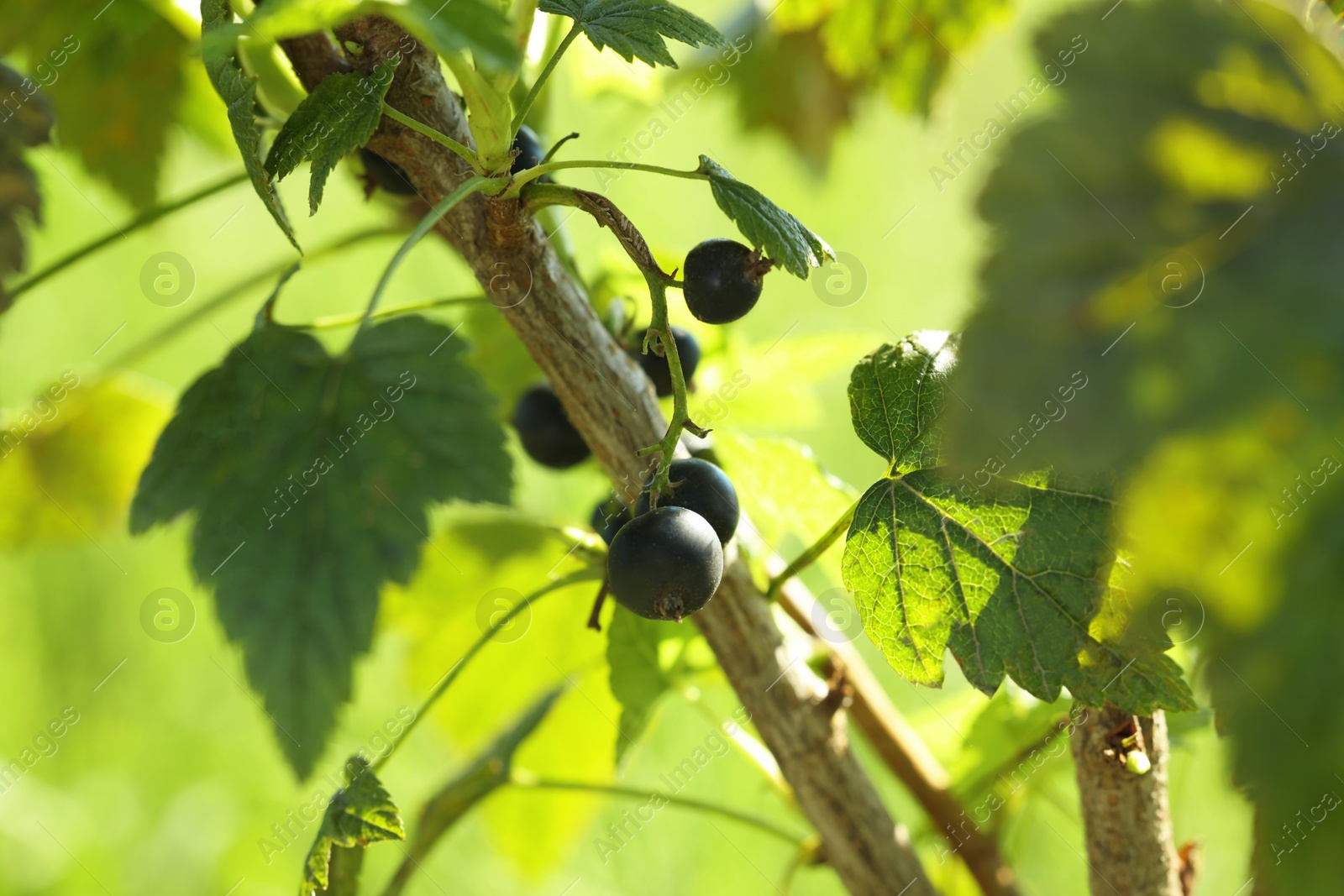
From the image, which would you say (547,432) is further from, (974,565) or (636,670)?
(974,565)

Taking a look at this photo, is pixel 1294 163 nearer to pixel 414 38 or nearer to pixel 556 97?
pixel 414 38

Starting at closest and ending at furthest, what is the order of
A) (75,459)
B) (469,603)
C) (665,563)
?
1. (665,563)
2. (469,603)
3. (75,459)

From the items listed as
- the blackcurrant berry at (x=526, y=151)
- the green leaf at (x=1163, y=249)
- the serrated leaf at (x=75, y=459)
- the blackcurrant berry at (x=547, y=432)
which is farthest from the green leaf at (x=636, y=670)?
the serrated leaf at (x=75, y=459)

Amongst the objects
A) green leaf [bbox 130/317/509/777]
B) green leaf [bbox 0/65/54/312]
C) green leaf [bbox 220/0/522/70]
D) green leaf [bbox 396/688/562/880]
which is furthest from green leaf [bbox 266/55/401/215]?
green leaf [bbox 396/688/562/880]

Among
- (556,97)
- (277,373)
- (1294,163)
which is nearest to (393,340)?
(277,373)

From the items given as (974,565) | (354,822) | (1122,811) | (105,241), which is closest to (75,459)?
(105,241)

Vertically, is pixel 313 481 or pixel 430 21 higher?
pixel 430 21

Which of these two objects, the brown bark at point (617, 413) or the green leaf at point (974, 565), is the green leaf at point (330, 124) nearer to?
the brown bark at point (617, 413)
